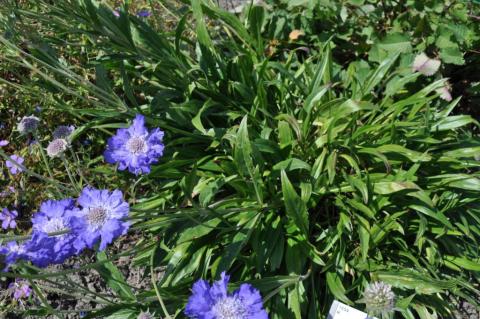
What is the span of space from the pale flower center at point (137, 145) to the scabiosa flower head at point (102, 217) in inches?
7.1

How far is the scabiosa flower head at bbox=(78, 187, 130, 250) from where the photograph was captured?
1.59 meters

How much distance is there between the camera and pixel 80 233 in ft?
5.38

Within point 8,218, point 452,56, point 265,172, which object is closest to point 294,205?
point 265,172

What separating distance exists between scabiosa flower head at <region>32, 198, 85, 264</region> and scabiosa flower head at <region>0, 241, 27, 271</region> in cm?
7

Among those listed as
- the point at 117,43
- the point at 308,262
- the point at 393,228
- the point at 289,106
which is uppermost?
the point at 117,43

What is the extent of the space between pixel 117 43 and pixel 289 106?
908 mm

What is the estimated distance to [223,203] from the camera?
7.10 feet

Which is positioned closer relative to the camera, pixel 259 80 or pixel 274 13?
pixel 259 80

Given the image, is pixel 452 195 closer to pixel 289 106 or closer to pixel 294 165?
pixel 294 165

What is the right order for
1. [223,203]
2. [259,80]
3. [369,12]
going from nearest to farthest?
[223,203], [259,80], [369,12]

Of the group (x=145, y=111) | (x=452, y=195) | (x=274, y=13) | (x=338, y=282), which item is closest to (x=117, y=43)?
(x=145, y=111)

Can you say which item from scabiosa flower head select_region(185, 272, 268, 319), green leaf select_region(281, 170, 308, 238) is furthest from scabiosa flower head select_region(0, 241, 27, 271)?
green leaf select_region(281, 170, 308, 238)

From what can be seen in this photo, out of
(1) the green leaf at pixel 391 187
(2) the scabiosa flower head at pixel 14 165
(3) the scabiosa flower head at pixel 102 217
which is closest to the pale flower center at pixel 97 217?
(3) the scabiosa flower head at pixel 102 217

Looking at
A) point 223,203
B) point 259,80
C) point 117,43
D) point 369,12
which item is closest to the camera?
point 223,203
